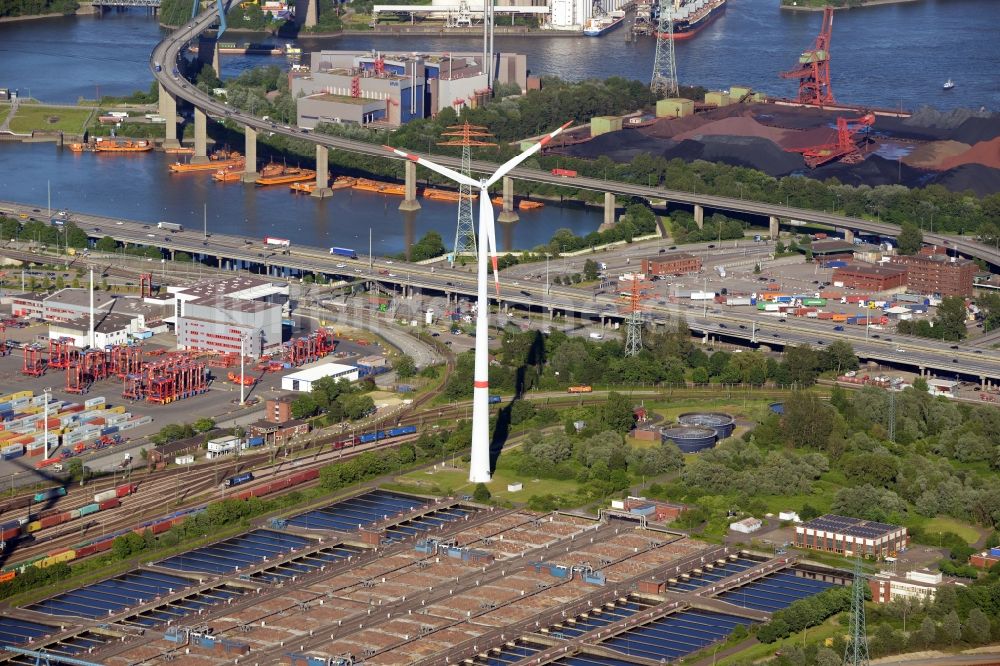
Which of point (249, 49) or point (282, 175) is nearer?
point (282, 175)

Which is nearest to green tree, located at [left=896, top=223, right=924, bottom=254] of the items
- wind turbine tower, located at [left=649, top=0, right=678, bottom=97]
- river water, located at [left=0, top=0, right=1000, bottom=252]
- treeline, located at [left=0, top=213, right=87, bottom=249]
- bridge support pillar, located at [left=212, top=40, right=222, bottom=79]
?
river water, located at [left=0, top=0, right=1000, bottom=252]

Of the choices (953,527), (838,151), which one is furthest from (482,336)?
(838,151)

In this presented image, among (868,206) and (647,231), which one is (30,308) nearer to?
(647,231)

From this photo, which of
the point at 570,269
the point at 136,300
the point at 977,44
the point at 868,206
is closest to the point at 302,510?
the point at 136,300

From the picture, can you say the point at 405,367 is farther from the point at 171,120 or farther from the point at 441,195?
the point at 171,120

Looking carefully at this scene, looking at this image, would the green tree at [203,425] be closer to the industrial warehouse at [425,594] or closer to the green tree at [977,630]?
the industrial warehouse at [425,594]
